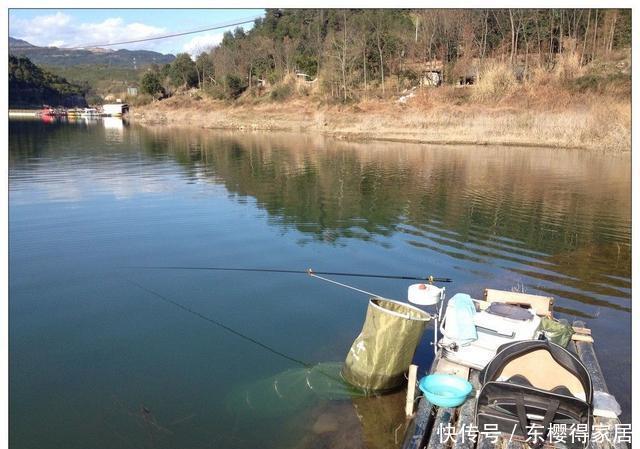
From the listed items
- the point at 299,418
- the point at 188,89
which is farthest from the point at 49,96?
the point at 299,418

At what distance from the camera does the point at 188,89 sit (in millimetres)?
87188

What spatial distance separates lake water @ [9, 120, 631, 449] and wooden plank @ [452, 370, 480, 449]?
874mm

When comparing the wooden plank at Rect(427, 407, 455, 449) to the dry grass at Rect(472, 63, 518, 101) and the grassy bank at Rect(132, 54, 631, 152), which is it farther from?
the dry grass at Rect(472, 63, 518, 101)

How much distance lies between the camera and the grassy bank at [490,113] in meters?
33.4

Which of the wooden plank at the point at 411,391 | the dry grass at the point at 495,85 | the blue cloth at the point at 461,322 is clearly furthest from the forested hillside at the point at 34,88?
the wooden plank at the point at 411,391

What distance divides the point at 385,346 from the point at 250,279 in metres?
5.33

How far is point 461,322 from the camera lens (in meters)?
6.48

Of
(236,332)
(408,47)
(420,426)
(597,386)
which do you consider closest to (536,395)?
(420,426)

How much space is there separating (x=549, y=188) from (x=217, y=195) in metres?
12.9

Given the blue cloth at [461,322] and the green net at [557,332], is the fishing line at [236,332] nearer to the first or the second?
the blue cloth at [461,322]

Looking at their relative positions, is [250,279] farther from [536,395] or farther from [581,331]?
[536,395]

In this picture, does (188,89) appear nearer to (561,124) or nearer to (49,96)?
(49,96)

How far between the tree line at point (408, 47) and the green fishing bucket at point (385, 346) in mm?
48250

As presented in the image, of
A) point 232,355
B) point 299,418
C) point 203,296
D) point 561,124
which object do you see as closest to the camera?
point 299,418
